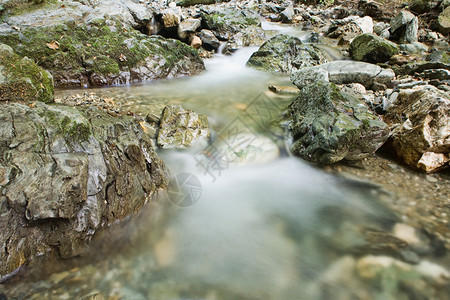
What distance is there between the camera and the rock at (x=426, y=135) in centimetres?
390

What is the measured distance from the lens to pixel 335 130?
4.00m

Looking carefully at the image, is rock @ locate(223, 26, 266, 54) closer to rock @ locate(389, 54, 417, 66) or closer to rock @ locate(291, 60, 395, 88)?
rock @ locate(291, 60, 395, 88)

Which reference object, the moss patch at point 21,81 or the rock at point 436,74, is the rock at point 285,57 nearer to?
the rock at point 436,74

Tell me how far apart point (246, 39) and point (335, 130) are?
34.2 ft

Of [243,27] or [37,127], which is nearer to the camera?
[37,127]

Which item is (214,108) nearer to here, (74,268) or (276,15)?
(74,268)

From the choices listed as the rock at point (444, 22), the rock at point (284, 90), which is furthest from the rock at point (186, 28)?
the rock at point (444, 22)

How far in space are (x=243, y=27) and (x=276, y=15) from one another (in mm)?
7626

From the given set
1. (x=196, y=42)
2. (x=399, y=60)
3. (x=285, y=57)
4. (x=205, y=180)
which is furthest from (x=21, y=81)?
(x=399, y=60)

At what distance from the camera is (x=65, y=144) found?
2588mm

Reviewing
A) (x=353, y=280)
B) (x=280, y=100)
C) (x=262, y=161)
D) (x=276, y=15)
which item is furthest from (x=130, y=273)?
(x=276, y=15)

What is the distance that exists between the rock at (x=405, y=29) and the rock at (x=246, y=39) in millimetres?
6834

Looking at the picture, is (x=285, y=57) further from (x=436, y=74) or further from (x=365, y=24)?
(x=365, y=24)

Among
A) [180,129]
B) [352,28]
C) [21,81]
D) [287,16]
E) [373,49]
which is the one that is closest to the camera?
[21,81]
